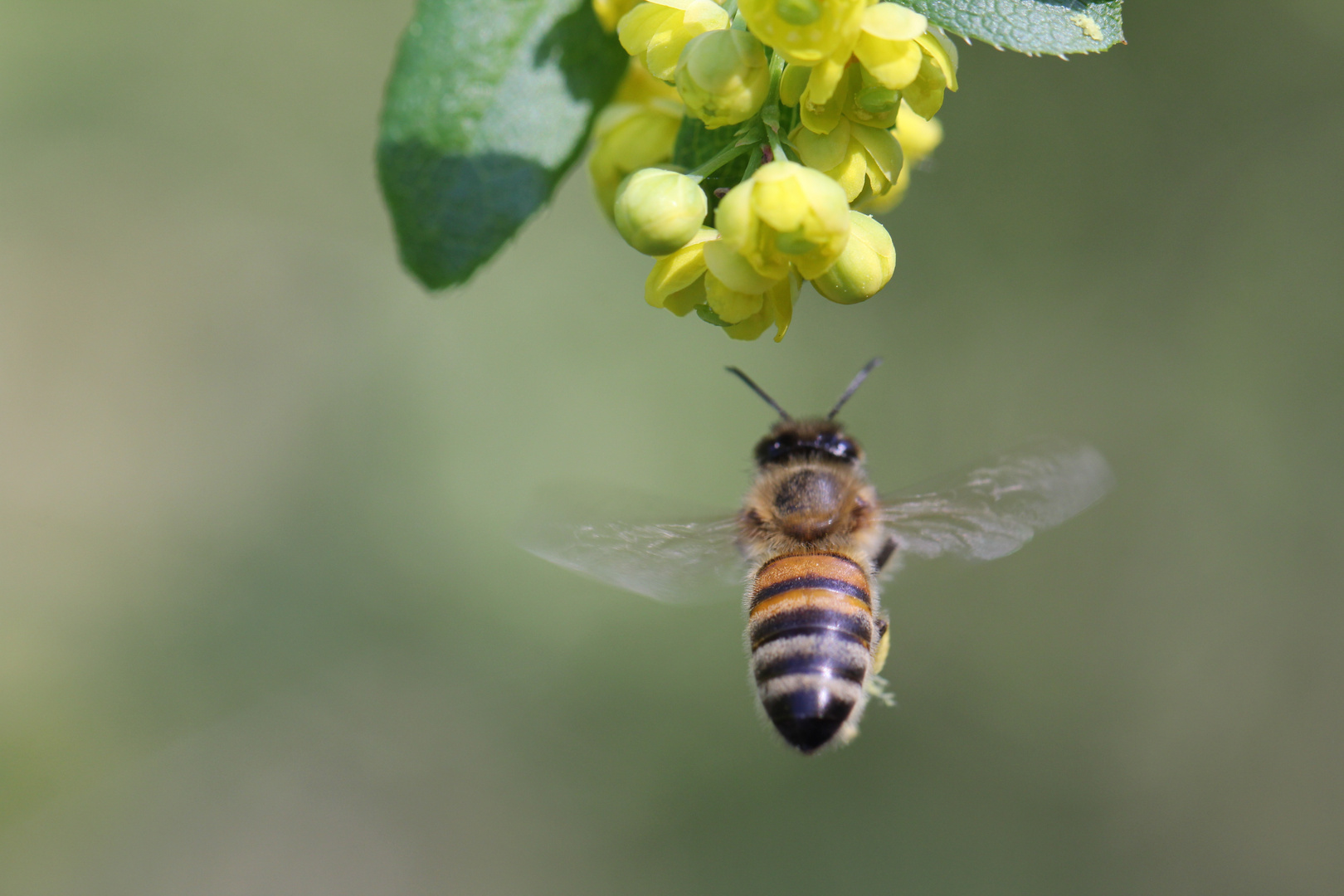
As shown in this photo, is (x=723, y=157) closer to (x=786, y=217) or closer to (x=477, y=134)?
(x=786, y=217)

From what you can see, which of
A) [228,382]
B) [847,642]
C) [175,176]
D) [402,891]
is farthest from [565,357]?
[847,642]

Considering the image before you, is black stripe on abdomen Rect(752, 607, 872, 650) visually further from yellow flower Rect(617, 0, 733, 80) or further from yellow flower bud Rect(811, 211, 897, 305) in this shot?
yellow flower Rect(617, 0, 733, 80)

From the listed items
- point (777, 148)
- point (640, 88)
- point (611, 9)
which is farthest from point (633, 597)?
point (777, 148)

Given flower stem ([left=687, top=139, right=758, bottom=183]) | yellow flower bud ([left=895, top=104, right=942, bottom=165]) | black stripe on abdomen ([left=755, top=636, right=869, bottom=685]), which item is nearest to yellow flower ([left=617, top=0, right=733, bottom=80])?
flower stem ([left=687, top=139, right=758, bottom=183])

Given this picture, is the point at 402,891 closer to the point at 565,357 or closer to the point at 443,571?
the point at 443,571

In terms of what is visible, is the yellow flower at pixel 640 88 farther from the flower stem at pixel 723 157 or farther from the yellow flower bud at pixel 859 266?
the yellow flower bud at pixel 859 266

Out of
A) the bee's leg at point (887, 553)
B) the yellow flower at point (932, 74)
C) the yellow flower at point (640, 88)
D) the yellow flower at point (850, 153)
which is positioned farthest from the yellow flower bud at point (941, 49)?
the bee's leg at point (887, 553)
